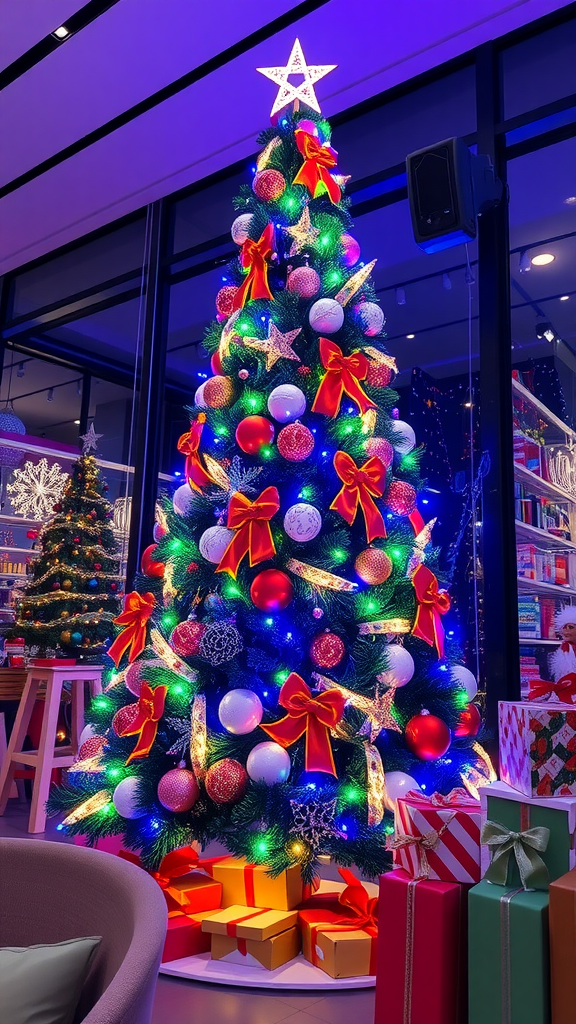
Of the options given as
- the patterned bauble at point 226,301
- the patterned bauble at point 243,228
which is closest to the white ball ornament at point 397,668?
the patterned bauble at point 226,301

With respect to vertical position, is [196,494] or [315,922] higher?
[196,494]

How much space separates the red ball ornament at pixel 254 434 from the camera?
253cm

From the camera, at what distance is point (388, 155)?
13.4 feet

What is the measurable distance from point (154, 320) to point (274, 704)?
3.23m

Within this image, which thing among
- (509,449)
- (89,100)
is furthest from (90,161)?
(509,449)

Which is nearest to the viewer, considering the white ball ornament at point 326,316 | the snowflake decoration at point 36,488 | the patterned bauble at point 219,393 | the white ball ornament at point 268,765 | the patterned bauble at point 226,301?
the white ball ornament at point 268,765

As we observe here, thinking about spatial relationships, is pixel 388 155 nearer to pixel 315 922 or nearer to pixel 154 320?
pixel 154 320

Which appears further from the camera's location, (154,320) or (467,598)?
(154,320)

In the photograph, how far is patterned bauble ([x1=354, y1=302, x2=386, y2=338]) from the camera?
2779mm

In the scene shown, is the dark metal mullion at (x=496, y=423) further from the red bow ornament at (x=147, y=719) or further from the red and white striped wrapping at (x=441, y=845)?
the red and white striped wrapping at (x=441, y=845)

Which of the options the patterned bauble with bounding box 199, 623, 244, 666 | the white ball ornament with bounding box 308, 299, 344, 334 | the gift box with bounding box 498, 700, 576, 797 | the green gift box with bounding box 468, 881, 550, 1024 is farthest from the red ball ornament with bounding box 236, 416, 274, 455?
the green gift box with bounding box 468, 881, 550, 1024

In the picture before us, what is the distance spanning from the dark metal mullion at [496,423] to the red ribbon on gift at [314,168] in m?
1.03

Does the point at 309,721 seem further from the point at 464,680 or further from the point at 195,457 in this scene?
the point at 195,457

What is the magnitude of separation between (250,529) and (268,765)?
27.8 inches
